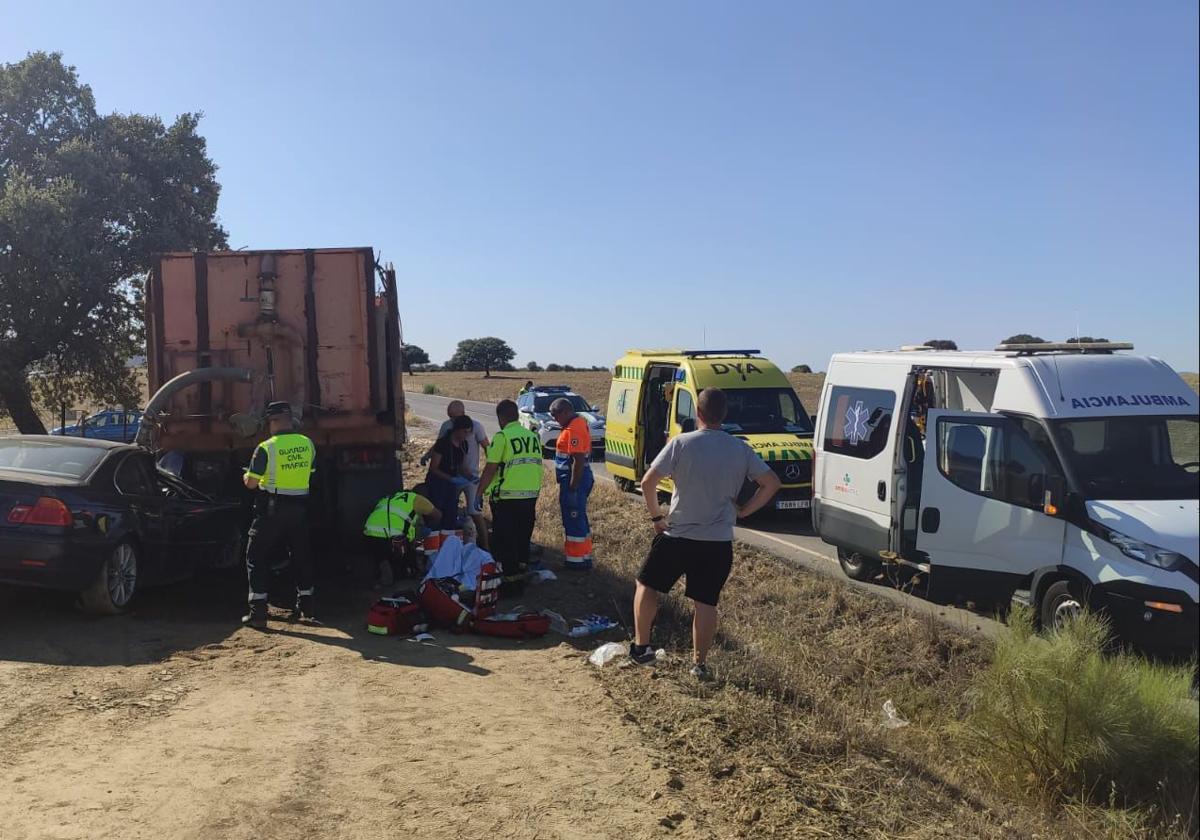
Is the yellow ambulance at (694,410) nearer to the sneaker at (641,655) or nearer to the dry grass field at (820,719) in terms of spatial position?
the dry grass field at (820,719)

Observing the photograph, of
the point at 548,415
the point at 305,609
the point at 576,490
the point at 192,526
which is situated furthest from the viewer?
the point at 548,415

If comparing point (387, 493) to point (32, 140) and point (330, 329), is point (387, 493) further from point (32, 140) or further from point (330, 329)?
point (32, 140)

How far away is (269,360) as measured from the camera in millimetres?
9375

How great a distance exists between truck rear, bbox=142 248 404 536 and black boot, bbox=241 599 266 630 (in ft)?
7.16

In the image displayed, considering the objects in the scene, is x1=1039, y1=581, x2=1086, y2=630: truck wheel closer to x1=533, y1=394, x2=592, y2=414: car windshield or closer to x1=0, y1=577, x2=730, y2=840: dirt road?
x1=0, y1=577, x2=730, y2=840: dirt road

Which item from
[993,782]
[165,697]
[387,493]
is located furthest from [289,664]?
[993,782]

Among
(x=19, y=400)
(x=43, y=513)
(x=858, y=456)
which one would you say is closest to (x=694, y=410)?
(x=858, y=456)

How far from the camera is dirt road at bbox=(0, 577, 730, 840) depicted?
3.90m

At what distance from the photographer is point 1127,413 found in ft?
23.2

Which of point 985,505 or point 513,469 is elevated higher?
point 513,469

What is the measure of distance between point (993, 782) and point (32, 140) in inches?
782

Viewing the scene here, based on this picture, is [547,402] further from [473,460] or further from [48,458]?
[48,458]

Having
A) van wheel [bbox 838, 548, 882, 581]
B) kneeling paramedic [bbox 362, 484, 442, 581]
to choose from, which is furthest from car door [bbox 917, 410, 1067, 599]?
kneeling paramedic [bbox 362, 484, 442, 581]

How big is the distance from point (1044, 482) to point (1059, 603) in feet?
2.79
